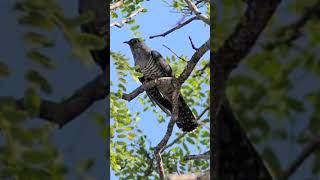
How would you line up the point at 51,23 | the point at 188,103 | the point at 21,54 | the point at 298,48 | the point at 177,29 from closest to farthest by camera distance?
the point at 51,23 → the point at 298,48 → the point at 21,54 → the point at 177,29 → the point at 188,103

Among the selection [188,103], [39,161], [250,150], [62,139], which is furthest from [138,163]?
[39,161]

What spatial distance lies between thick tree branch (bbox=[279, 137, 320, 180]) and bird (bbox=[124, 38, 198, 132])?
0.54 m

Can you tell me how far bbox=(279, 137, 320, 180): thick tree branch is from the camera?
70cm

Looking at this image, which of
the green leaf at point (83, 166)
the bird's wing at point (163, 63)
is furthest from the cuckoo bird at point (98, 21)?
the bird's wing at point (163, 63)

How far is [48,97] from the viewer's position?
0.80m

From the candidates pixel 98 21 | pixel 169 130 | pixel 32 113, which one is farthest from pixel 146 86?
pixel 32 113

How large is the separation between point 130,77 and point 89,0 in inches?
27.4

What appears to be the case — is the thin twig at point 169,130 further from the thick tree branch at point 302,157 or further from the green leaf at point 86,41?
the green leaf at point 86,41

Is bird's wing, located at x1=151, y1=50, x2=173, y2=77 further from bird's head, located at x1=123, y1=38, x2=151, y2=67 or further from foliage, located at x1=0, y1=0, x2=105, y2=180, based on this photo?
foliage, located at x1=0, y1=0, x2=105, y2=180

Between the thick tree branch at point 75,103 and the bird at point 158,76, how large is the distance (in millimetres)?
464

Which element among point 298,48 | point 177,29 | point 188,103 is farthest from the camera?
point 188,103

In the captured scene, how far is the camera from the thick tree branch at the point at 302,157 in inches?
27.5

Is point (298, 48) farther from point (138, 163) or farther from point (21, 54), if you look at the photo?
A: point (138, 163)

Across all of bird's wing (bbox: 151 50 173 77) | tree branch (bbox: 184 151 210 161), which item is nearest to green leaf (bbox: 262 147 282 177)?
tree branch (bbox: 184 151 210 161)
